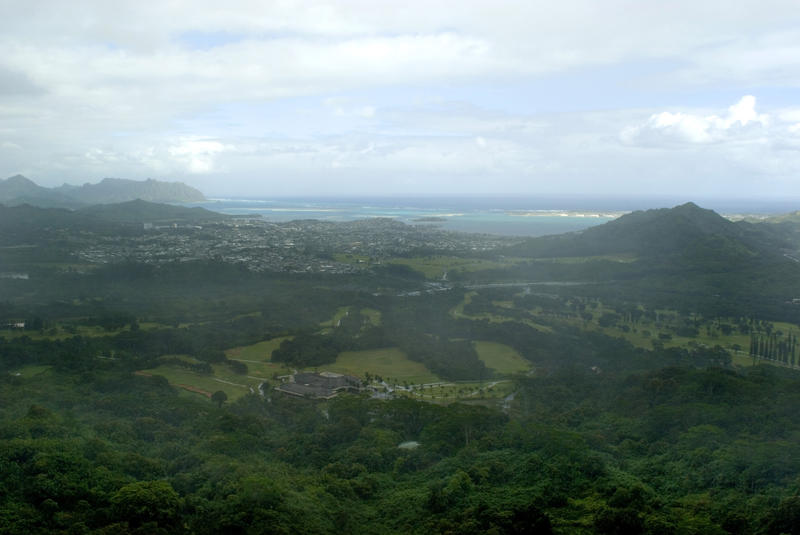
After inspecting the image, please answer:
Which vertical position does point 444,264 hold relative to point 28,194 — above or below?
below

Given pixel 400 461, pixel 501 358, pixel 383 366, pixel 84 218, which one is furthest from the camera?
pixel 84 218

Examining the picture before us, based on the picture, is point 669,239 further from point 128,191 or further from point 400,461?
point 128,191

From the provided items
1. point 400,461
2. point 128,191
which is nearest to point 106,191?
point 128,191

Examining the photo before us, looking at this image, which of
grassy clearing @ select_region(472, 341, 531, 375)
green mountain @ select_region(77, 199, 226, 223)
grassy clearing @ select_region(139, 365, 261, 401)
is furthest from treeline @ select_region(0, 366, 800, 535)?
green mountain @ select_region(77, 199, 226, 223)

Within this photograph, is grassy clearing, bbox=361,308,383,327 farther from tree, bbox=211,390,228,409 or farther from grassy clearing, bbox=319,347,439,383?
tree, bbox=211,390,228,409

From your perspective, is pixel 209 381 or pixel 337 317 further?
pixel 337 317

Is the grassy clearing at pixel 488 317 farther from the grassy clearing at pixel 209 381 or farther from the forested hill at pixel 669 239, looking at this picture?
the forested hill at pixel 669 239

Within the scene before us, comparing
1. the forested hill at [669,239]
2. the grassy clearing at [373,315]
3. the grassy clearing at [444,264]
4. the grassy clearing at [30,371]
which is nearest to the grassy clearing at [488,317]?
the grassy clearing at [373,315]

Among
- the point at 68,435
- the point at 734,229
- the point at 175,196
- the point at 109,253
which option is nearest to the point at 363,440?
the point at 68,435
